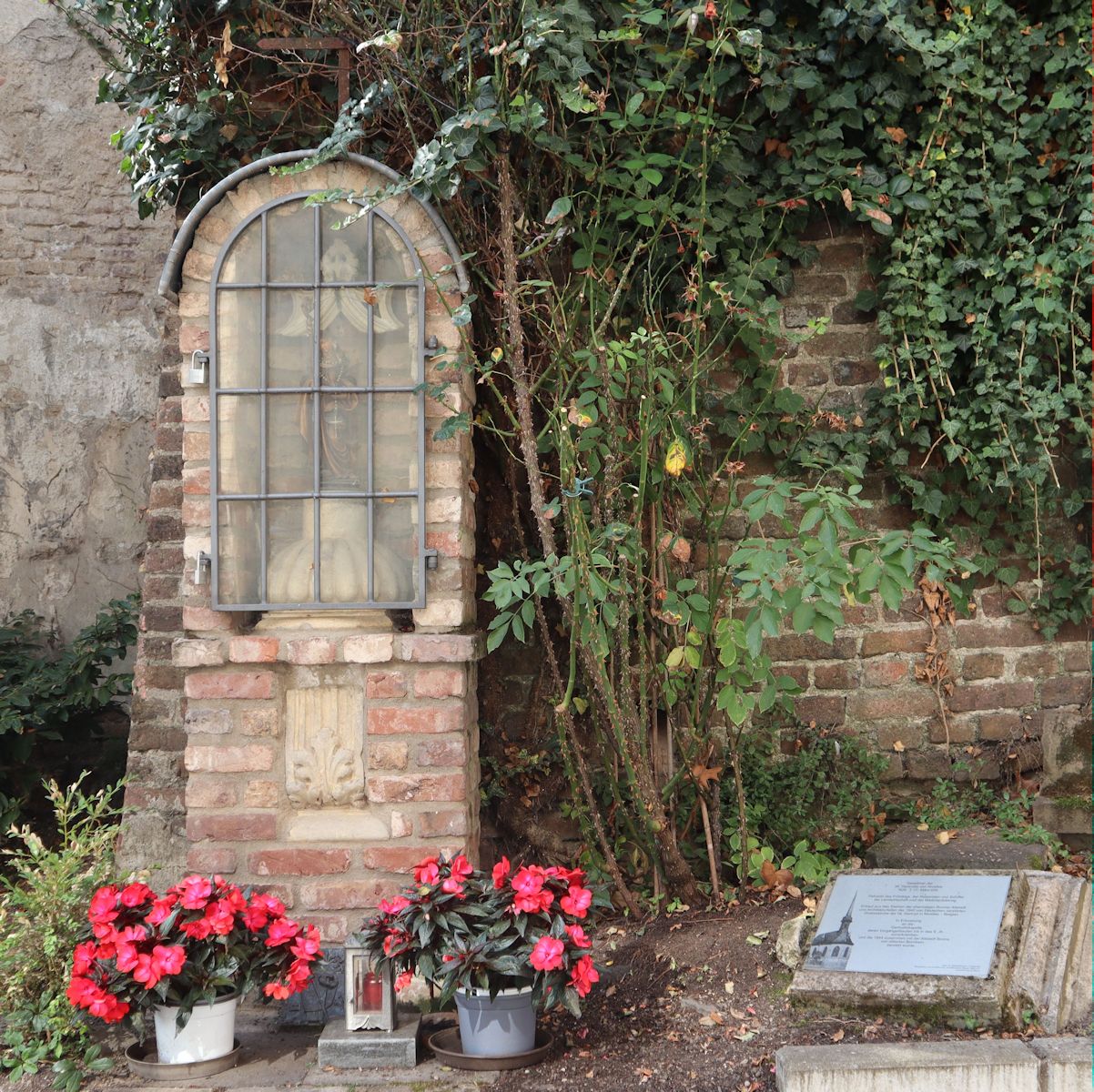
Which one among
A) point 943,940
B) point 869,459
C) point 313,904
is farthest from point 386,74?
point 943,940

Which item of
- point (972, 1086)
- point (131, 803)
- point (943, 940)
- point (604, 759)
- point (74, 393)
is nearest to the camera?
point (972, 1086)

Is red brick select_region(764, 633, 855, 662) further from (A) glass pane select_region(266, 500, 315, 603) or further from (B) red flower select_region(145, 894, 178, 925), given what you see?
(B) red flower select_region(145, 894, 178, 925)

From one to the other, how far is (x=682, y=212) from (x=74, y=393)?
3.56 m

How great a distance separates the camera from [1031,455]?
412 cm

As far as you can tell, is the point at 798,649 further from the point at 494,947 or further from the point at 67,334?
the point at 67,334

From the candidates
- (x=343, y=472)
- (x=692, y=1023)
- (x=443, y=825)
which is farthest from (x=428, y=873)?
(x=343, y=472)

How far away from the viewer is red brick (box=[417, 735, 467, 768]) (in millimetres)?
3412

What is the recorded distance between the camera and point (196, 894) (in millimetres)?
2957

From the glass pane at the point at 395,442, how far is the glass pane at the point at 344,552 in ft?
0.37

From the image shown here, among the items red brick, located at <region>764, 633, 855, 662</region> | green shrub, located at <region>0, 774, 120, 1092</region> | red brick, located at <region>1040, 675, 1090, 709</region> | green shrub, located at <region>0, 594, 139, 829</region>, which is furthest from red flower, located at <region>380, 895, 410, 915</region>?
red brick, located at <region>1040, 675, 1090, 709</region>

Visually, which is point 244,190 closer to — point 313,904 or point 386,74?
point 386,74

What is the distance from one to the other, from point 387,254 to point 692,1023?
Answer: 2.45 m

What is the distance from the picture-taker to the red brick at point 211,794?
3.43 metres

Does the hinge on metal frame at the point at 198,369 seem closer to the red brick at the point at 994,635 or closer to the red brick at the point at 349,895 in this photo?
the red brick at the point at 349,895
